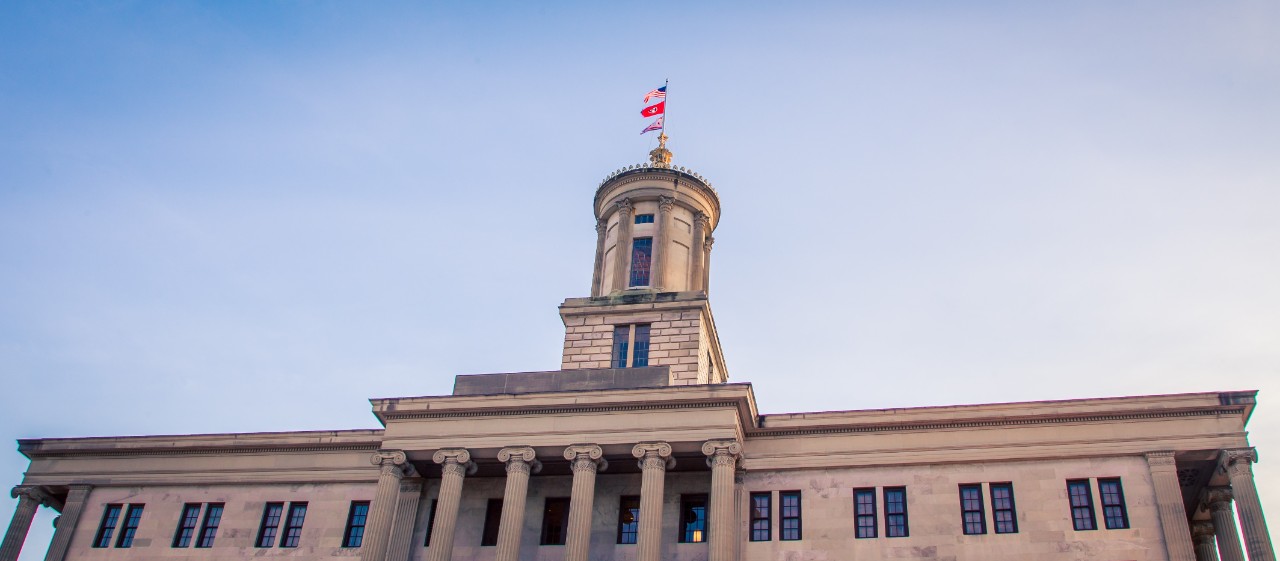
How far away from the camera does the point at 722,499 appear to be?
1423 inches

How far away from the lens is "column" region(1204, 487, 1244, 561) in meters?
35.8

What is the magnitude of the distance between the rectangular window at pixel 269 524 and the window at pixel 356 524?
9.58ft

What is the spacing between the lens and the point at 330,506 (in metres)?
42.1

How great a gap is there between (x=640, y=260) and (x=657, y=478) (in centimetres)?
1348

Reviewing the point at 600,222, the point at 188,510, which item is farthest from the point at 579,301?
the point at 188,510

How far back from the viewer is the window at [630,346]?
145ft

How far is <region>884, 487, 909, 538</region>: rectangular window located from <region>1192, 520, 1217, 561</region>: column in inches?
451

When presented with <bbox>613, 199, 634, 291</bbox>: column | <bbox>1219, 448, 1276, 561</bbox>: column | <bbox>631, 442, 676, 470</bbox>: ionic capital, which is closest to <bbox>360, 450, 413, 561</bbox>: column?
<bbox>631, 442, 676, 470</bbox>: ionic capital

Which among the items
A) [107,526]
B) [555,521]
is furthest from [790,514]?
[107,526]

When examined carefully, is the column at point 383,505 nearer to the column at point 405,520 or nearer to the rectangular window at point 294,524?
the column at point 405,520

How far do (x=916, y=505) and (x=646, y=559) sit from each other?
9.54 meters

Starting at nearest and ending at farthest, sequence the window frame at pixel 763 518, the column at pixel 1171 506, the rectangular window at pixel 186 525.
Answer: the column at pixel 1171 506 → the window frame at pixel 763 518 → the rectangular window at pixel 186 525

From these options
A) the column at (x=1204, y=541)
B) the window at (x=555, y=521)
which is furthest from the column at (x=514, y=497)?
the column at (x=1204, y=541)

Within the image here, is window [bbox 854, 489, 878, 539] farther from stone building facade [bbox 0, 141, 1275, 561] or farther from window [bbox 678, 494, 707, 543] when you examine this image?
window [bbox 678, 494, 707, 543]
